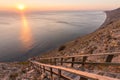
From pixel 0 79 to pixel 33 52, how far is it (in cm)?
5733

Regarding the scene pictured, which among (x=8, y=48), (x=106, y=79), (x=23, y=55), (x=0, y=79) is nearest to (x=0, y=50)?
(x=8, y=48)

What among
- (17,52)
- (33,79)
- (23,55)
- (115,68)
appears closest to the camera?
(115,68)

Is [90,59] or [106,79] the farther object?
[90,59]

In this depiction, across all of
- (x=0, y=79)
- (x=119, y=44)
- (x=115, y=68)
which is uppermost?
(x=119, y=44)

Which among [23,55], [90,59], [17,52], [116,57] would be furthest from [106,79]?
[17,52]

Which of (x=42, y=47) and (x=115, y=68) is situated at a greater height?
(x=42, y=47)

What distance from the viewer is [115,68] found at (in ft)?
30.4

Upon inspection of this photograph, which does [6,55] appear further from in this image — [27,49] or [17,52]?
[27,49]

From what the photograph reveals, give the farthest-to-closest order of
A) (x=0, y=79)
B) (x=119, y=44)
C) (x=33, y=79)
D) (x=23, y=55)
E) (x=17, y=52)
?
(x=17, y=52), (x=23, y=55), (x=0, y=79), (x=119, y=44), (x=33, y=79)

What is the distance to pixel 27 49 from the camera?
269 feet

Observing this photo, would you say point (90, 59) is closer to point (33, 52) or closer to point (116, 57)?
point (116, 57)

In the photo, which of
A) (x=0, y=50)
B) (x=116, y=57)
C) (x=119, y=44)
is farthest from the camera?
(x=0, y=50)

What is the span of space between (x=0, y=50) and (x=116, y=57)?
80.8 metres

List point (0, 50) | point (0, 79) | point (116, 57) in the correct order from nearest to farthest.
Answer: point (116, 57)
point (0, 79)
point (0, 50)
